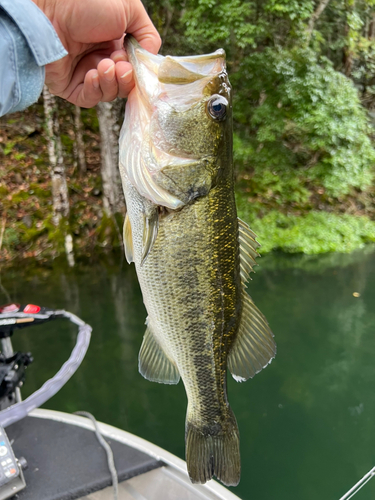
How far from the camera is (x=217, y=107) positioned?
3.82ft

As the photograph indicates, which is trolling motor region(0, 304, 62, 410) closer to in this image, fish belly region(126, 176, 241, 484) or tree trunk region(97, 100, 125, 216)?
fish belly region(126, 176, 241, 484)

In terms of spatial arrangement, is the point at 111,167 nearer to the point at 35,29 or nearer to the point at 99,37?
the point at 99,37

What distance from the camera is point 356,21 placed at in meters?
7.35

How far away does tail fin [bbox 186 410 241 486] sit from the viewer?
1301mm

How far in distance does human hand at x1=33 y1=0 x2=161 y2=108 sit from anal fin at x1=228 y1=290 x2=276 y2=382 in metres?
0.88

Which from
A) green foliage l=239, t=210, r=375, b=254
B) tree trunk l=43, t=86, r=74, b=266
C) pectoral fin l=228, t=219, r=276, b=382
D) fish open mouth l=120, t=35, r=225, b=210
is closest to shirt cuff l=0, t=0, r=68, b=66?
fish open mouth l=120, t=35, r=225, b=210

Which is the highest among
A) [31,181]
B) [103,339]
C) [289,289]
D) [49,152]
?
[49,152]

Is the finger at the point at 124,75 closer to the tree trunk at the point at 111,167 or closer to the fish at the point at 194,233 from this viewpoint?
the fish at the point at 194,233

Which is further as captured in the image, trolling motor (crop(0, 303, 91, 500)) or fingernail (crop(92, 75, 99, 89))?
trolling motor (crop(0, 303, 91, 500))

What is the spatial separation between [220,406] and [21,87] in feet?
4.12

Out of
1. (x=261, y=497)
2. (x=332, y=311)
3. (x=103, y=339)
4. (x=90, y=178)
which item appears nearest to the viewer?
(x=261, y=497)

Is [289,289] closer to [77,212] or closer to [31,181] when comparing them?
[77,212]

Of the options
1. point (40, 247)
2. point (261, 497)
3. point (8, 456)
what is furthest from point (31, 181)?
point (261, 497)

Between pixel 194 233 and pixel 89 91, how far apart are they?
656mm
